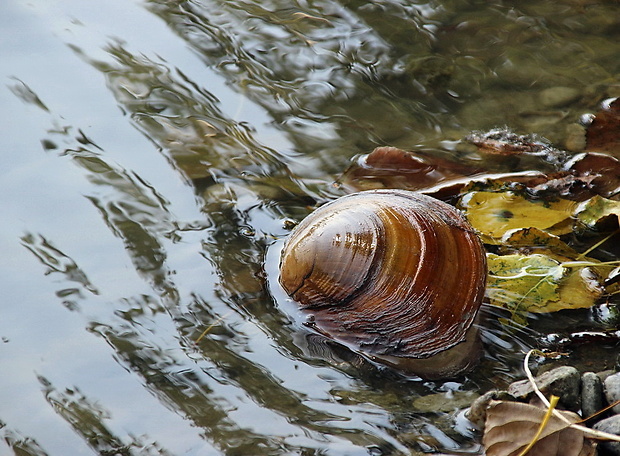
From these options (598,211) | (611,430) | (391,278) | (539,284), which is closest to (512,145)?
(598,211)

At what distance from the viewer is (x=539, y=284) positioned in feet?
8.70

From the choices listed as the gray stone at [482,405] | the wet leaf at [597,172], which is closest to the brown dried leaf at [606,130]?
the wet leaf at [597,172]

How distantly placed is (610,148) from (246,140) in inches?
72.5

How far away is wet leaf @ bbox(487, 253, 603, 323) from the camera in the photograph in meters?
2.63

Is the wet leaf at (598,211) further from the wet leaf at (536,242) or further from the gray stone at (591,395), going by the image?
the gray stone at (591,395)

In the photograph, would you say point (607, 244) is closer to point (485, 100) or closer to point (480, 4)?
point (485, 100)

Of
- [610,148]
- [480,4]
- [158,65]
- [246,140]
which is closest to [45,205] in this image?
[246,140]

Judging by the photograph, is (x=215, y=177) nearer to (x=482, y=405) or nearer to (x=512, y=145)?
(x=512, y=145)

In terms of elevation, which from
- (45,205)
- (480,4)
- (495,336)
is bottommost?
(495,336)

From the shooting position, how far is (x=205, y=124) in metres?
3.82

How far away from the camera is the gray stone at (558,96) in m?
3.86

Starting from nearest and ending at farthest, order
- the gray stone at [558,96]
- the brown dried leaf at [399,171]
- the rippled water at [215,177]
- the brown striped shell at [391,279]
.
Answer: the rippled water at [215,177] → the brown striped shell at [391,279] → the brown dried leaf at [399,171] → the gray stone at [558,96]

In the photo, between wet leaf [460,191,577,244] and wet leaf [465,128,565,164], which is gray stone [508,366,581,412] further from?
wet leaf [465,128,565,164]

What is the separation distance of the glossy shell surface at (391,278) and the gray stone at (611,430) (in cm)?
55
